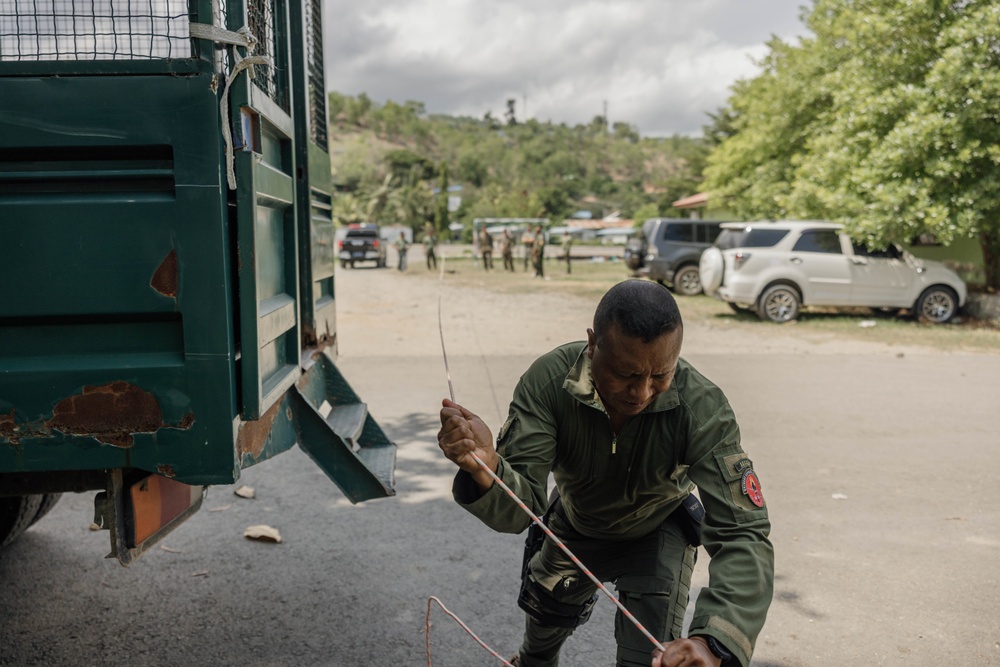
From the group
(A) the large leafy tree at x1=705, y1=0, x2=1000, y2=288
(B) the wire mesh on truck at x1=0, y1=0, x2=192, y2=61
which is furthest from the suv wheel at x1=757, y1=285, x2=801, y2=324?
(B) the wire mesh on truck at x1=0, y1=0, x2=192, y2=61

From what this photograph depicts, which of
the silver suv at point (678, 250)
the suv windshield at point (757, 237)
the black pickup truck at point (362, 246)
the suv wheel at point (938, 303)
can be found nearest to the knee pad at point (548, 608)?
the suv windshield at point (757, 237)

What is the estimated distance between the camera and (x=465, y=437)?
6.92 ft

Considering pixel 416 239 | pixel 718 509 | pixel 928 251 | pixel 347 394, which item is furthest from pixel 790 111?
pixel 416 239

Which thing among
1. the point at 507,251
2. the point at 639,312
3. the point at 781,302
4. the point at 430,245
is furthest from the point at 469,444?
the point at 430,245

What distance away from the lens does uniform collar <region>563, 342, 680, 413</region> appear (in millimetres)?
2314

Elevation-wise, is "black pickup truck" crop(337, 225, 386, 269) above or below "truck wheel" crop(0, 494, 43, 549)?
above

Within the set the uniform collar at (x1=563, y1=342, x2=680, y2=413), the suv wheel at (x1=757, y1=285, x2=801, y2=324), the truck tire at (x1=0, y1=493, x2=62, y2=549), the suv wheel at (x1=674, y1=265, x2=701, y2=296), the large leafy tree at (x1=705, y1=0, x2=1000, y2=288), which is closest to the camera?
the uniform collar at (x1=563, y1=342, x2=680, y2=413)

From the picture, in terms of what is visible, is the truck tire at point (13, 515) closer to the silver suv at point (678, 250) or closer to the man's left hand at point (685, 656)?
the man's left hand at point (685, 656)

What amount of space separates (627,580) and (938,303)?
45.3 ft

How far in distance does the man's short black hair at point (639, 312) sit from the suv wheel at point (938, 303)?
13912 millimetres

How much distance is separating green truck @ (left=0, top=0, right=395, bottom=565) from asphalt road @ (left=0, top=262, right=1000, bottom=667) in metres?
1.33

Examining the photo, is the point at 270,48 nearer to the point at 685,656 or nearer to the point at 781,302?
the point at 685,656

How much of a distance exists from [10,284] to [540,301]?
16587mm

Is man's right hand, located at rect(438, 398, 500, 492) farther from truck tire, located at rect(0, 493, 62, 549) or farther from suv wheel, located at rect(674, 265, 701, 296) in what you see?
suv wheel, located at rect(674, 265, 701, 296)
